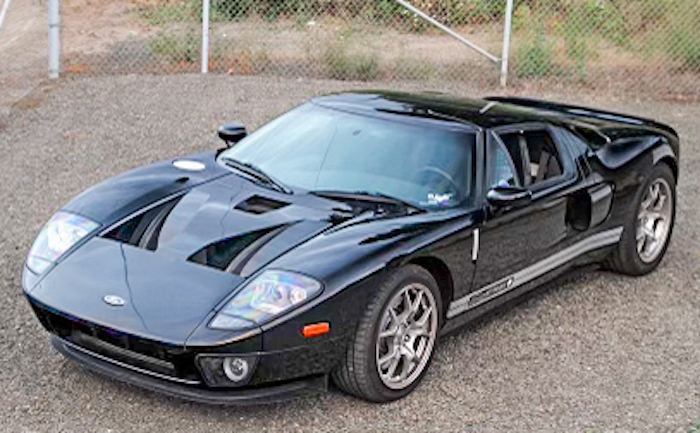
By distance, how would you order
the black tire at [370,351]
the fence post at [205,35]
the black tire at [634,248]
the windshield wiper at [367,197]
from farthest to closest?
the fence post at [205,35]
the black tire at [634,248]
the windshield wiper at [367,197]
the black tire at [370,351]

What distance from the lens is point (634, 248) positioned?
7.14 metres

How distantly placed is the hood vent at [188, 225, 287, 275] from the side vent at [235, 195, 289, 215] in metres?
0.25

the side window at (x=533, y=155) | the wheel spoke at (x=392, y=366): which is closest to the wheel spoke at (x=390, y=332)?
the wheel spoke at (x=392, y=366)

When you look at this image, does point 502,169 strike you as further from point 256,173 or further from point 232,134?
point 232,134

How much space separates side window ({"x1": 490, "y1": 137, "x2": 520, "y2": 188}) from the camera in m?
6.00

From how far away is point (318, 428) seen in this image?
4969 millimetres

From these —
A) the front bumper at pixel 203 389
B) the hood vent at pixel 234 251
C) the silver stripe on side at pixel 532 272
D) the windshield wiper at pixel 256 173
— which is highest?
the windshield wiper at pixel 256 173

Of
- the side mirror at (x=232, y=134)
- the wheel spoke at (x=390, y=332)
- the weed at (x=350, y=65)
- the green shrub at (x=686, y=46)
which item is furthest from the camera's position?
the green shrub at (x=686, y=46)

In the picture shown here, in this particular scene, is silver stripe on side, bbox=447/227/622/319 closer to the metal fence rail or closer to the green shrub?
the metal fence rail

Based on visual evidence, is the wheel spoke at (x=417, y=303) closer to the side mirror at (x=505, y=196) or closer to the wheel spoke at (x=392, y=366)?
the wheel spoke at (x=392, y=366)

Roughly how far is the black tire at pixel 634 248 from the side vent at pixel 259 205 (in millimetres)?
2592

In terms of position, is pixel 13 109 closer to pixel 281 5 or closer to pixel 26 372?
pixel 281 5

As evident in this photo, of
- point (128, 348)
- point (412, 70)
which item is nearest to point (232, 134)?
point (128, 348)

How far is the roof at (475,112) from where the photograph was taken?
248 inches
